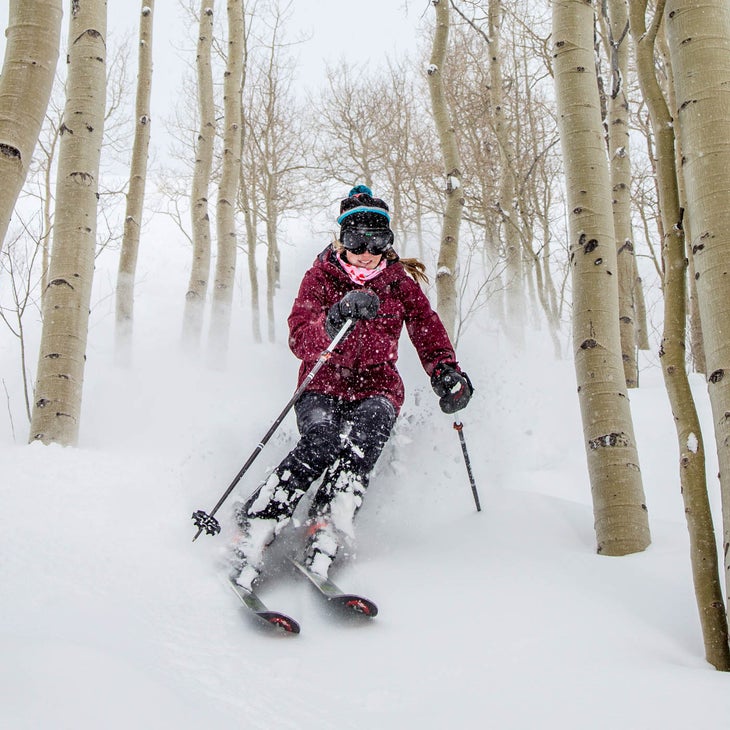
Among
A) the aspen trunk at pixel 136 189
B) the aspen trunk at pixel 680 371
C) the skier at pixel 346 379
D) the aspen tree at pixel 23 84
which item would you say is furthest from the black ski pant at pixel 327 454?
the aspen trunk at pixel 136 189

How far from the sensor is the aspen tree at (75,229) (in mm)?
4246

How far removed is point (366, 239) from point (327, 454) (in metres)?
1.32

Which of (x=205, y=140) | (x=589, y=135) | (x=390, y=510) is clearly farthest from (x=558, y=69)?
(x=205, y=140)

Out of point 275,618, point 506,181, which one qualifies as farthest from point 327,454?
point 506,181

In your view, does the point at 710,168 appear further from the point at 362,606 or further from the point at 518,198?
the point at 518,198

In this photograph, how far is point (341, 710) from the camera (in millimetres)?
1879

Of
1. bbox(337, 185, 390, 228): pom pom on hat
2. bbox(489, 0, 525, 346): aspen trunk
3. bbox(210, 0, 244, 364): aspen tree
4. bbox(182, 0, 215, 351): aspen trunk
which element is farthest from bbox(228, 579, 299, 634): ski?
bbox(489, 0, 525, 346): aspen trunk

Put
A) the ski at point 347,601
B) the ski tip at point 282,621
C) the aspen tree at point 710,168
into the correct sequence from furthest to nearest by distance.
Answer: the ski at point 347,601 → the ski tip at point 282,621 → the aspen tree at point 710,168

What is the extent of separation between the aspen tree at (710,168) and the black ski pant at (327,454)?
181 cm

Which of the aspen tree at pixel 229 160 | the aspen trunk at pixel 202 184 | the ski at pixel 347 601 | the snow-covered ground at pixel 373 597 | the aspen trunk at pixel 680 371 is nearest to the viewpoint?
the snow-covered ground at pixel 373 597

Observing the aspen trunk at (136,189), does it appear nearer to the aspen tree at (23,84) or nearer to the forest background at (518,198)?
the forest background at (518,198)

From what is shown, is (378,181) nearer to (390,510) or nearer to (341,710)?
(390,510)

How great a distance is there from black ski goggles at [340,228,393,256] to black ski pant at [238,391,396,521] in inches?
35.4

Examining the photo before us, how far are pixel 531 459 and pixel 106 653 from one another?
3.73m
